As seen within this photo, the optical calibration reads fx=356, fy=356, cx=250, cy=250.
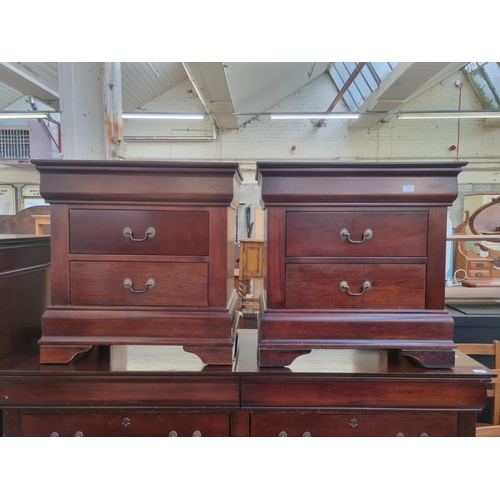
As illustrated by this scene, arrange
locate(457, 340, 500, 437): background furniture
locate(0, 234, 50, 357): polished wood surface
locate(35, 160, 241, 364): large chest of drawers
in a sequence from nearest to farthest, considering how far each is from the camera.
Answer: locate(35, 160, 241, 364): large chest of drawers < locate(0, 234, 50, 357): polished wood surface < locate(457, 340, 500, 437): background furniture

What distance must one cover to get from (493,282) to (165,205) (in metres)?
2.60

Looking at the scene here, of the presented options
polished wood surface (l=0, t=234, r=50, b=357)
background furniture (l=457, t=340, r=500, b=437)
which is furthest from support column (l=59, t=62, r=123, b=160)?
background furniture (l=457, t=340, r=500, b=437)

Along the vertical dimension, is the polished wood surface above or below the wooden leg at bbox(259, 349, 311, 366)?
above

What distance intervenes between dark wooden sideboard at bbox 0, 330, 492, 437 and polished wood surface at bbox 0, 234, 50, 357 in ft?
0.48

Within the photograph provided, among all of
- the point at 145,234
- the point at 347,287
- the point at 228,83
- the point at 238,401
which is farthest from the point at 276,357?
the point at 228,83

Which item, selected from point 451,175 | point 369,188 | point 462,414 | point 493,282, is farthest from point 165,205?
point 493,282

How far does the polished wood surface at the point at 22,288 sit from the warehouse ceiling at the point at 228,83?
3.15 metres

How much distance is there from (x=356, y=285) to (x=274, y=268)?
0.80 ft

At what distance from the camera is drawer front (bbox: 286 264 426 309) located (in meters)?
1.04

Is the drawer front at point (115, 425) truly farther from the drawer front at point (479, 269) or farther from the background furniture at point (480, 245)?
the drawer front at point (479, 269)

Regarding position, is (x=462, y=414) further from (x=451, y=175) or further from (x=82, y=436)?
(x=82, y=436)

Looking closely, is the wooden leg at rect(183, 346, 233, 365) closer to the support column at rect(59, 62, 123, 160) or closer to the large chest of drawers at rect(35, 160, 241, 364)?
the large chest of drawers at rect(35, 160, 241, 364)

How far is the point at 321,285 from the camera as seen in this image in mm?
1044

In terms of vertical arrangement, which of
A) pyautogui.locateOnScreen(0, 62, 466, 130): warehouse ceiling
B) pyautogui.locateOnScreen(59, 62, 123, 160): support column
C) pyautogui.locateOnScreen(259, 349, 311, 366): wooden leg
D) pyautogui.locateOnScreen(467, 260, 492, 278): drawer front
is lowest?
pyautogui.locateOnScreen(259, 349, 311, 366): wooden leg
